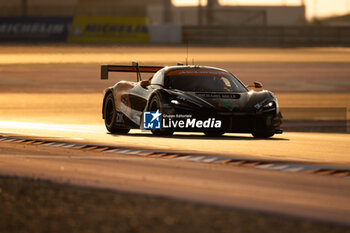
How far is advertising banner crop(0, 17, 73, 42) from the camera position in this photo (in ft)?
182

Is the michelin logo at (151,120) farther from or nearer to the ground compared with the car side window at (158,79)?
nearer to the ground

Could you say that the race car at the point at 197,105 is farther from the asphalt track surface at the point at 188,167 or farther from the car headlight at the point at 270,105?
the asphalt track surface at the point at 188,167

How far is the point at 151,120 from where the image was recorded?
48.5 ft

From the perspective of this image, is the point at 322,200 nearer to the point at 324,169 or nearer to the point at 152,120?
the point at 324,169

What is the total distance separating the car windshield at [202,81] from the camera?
15.3m

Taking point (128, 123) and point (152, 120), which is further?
point (128, 123)

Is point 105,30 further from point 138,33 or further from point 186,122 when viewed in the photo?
point 186,122

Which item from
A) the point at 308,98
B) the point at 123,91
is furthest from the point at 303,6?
the point at 123,91

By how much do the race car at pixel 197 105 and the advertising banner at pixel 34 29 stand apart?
4046cm

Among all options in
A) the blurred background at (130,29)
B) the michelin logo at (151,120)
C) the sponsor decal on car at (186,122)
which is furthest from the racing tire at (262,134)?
the blurred background at (130,29)

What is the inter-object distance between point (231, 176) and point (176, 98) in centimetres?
480

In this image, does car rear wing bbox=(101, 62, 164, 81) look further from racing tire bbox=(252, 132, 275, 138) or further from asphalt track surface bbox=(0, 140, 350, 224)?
asphalt track surface bbox=(0, 140, 350, 224)

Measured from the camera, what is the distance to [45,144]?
522 inches

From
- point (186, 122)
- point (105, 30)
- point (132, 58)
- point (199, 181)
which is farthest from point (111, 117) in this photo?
point (105, 30)
